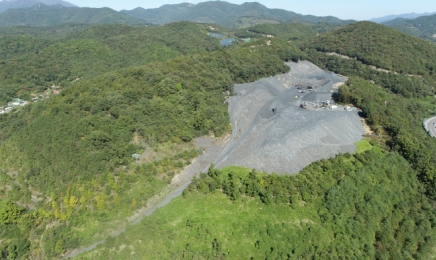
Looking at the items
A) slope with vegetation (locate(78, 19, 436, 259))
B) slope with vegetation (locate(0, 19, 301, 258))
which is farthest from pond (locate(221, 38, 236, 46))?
slope with vegetation (locate(78, 19, 436, 259))

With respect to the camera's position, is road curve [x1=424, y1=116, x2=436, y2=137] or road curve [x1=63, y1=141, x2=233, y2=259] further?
road curve [x1=424, y1=116, x2=436, y2=137]

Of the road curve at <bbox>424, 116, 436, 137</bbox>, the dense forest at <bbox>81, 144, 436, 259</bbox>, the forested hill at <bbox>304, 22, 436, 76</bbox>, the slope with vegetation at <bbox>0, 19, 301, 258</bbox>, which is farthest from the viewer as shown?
the forested hill at <bbox>304, 22, 436, 76</bbox>

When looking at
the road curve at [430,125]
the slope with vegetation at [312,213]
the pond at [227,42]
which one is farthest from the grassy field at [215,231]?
the pond at [227,42]

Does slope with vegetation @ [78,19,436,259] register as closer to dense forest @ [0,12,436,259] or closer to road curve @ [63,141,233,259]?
dense forest @ [0,12,436,259]

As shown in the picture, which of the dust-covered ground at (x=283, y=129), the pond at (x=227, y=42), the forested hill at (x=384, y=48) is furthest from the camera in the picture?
the pond at (x=227, y=42)

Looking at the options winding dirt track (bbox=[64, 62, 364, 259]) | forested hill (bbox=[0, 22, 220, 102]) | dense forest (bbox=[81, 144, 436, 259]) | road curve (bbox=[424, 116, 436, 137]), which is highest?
forested hill (bbox=[0, 22, 220, 102])

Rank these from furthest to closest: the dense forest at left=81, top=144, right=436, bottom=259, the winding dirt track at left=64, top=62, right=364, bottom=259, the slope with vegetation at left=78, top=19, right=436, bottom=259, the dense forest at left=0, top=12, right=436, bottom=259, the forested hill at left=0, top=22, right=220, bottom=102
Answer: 1. the forested hill at left=0, top=22, right=220, bottom=102
2. the winding dirt track at left=64, top=62, right=364, bottom=259
3. the dense forest at left=0, top=12, right=436, bottom=259
4. the slope with vegetation at left=78, top=19, right=436, bottom=259
5. the dense forest at left=81, top=144, right=436, bottom=259

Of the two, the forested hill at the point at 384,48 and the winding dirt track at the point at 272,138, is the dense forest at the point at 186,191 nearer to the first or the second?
the winding dirt track at the point at 272,138

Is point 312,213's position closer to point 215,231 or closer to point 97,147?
point 215,231

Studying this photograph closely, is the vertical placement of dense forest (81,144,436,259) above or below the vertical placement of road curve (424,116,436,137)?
above
